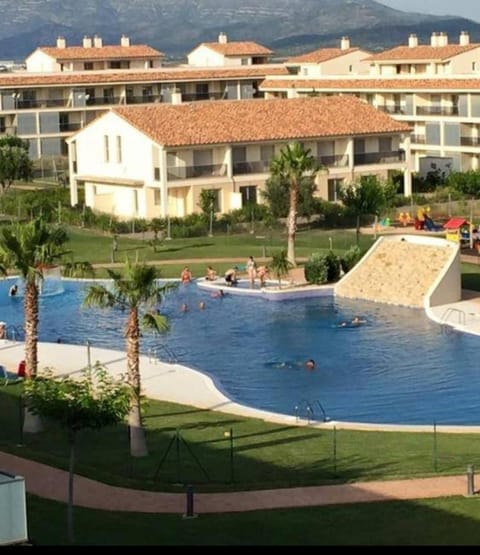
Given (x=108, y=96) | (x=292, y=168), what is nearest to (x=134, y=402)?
(x=292, y=168)

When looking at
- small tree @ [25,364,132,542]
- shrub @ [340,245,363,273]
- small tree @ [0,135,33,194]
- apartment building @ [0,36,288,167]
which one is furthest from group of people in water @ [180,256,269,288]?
apartment building @ [0,36,288,167]

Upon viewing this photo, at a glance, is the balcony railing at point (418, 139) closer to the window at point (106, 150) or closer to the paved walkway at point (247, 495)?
the window at point (106, 150)

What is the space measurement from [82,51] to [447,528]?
93.2 metres

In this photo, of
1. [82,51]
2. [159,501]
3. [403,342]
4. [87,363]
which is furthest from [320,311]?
[82,51]

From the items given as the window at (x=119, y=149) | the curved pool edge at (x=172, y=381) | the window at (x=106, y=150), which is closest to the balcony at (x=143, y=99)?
the window at (x=106, y=150)

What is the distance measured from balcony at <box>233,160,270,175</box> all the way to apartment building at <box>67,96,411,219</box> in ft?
0.15

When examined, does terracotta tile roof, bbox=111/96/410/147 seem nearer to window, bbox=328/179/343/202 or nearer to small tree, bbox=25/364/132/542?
window, bbox=328/179/343/202

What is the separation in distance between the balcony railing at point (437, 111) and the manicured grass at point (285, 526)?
59.7m

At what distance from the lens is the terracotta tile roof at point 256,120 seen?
70.9 meters

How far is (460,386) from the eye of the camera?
125ft

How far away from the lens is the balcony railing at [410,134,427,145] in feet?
285

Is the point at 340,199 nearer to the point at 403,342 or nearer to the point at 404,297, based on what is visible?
the point at 404,297

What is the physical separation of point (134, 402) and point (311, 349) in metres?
12.6

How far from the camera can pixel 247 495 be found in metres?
27.6
